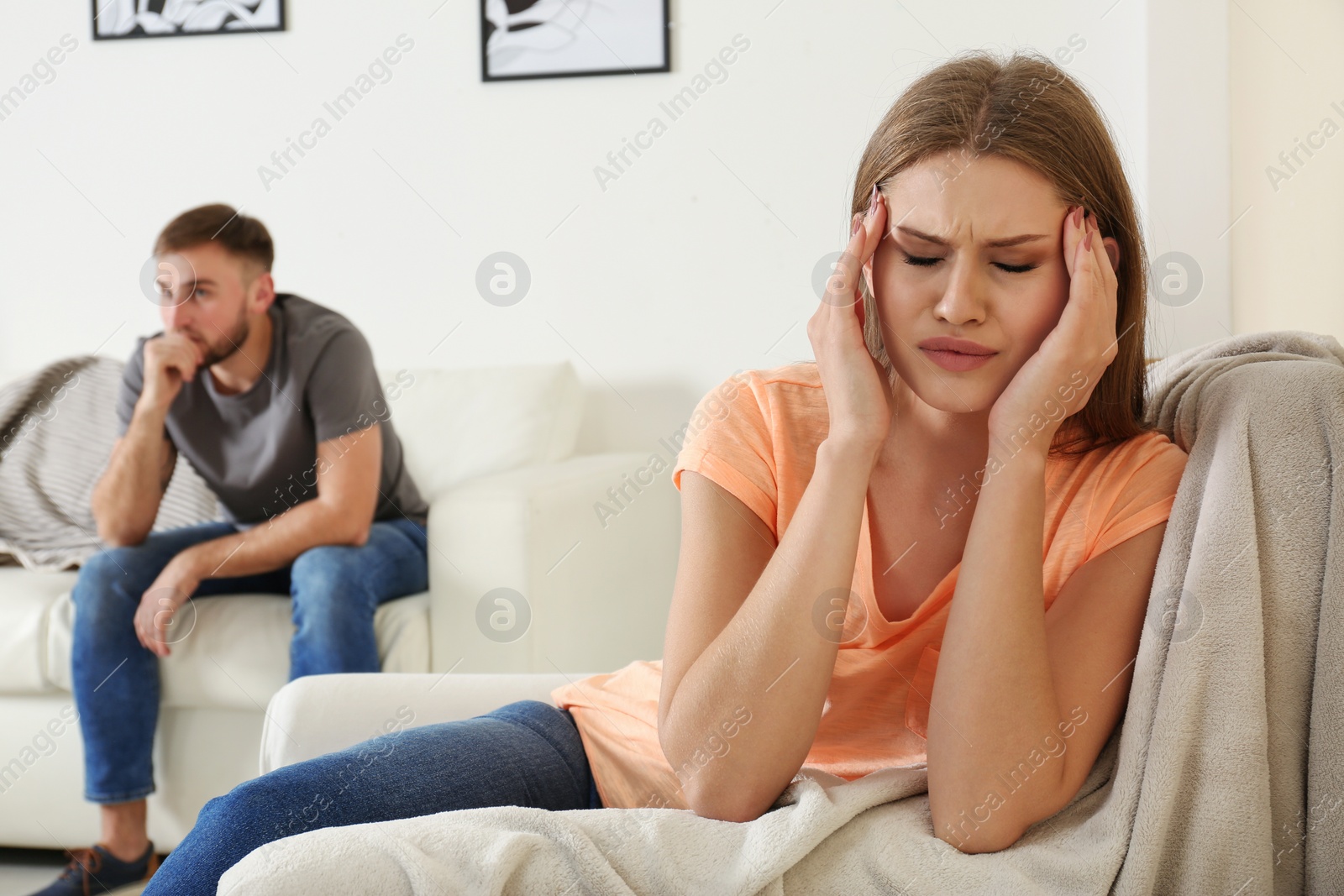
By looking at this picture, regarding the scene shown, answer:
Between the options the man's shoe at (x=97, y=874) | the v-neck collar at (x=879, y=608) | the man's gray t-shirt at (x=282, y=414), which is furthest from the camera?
the man's gray t-shirt at (x=282, y=414)

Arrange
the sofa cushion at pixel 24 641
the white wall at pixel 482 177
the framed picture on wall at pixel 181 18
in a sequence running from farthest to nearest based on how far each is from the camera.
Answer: the framed picture on wall at pixel 181 18 < the white wall at pixel 482 177 < the sofa cushion at pixel 24 641

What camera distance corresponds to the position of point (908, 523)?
936 millimetres

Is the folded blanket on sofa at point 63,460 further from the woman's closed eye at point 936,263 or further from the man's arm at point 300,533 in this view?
the woman's closed eye at point 936,263

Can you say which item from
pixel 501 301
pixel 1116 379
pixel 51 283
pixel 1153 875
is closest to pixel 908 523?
pixel 1116 379

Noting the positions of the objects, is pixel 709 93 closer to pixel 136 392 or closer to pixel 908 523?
pixel 136 392

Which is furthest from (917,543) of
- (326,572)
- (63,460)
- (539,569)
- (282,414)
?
(63,460)

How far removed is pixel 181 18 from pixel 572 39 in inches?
39.8

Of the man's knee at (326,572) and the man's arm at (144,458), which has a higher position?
the man's arm at (144,458)

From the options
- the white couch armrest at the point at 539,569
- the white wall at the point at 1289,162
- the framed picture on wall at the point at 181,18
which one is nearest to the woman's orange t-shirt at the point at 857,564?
the white couch armrest at the point at 539,569

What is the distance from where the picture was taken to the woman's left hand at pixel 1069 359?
826 mm

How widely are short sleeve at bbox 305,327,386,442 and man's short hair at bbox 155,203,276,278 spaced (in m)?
0.25

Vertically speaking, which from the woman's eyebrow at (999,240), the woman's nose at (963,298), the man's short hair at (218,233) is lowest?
the woman's nose at (963,298)

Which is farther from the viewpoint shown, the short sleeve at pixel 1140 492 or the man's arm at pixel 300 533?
the man's arm at pixel 300 533

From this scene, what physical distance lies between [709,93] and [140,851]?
1886mm
